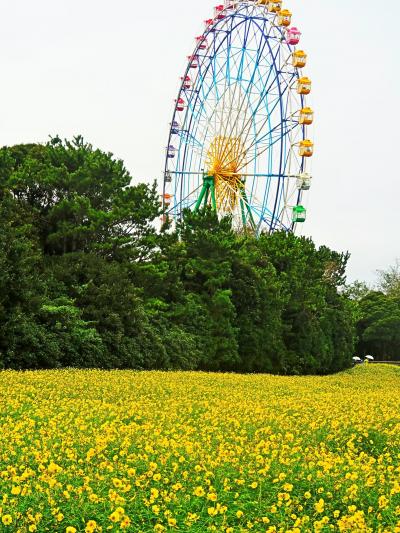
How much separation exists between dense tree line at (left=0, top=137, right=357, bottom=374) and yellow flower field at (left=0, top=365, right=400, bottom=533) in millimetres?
9016

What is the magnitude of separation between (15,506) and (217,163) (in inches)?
1189

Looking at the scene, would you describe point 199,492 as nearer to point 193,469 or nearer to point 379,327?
point 193,469

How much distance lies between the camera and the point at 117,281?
22.5 metres

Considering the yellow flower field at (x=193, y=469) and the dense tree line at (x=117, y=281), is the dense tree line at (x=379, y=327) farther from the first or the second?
the yellow flower field at (x=193, y=469)

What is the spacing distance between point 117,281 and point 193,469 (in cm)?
1652

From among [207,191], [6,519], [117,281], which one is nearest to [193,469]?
[6,519]

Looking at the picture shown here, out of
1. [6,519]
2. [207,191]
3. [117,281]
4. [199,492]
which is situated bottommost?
[6,519]

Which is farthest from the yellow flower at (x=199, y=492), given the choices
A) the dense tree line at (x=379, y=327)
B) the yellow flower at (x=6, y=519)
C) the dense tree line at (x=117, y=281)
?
the dense tree line at (x=379, y=327)

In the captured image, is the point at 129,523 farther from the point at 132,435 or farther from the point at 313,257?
the point at 313,257

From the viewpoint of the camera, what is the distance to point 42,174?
77.4 ft

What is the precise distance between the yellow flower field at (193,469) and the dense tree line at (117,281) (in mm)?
9016

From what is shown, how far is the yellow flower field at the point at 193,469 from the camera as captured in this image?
16.3 feet

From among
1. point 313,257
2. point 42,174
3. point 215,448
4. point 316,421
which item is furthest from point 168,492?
point 313,257

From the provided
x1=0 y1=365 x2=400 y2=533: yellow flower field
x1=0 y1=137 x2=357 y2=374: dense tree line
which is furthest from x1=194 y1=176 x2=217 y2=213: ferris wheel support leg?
x1=0 y1=365 x2=400 y2=533: yellow flower field
